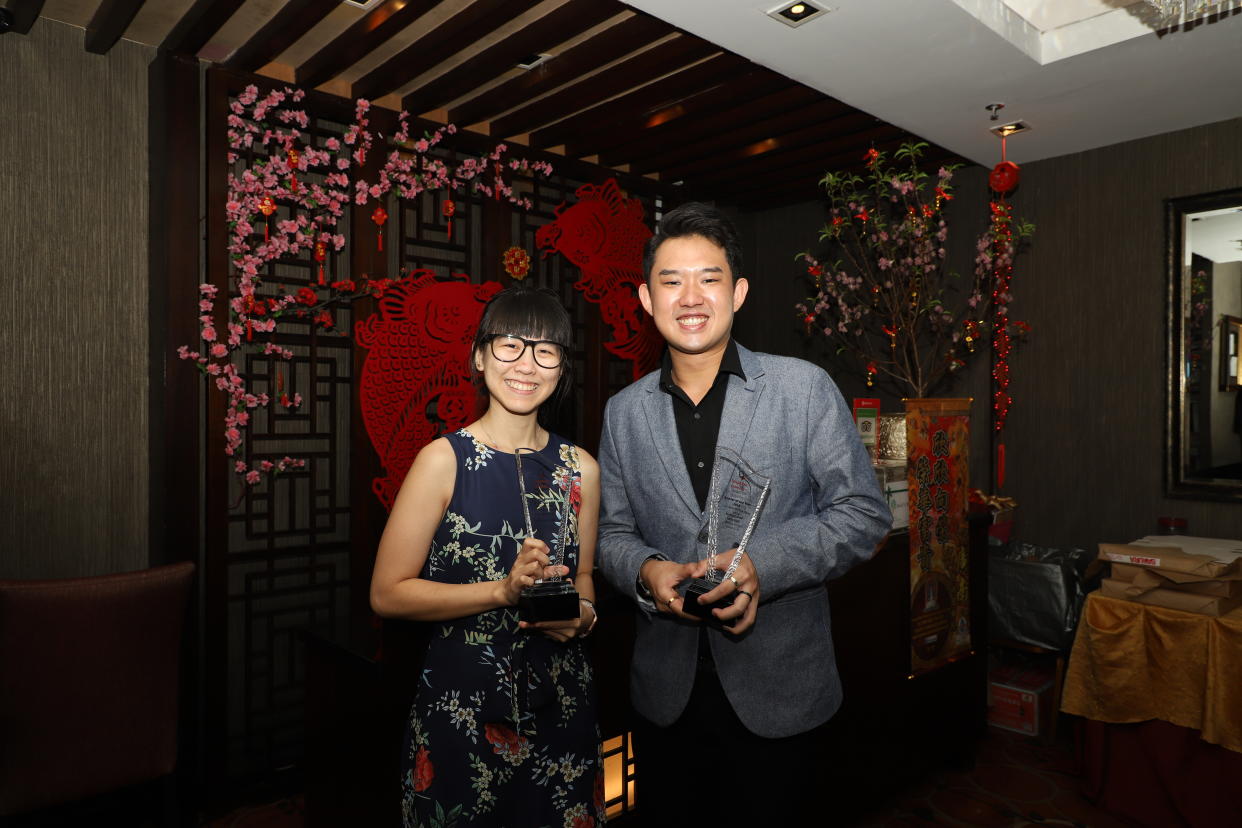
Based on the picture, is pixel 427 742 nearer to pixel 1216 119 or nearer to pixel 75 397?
pixel 75 397

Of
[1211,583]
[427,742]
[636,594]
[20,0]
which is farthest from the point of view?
[1211,583]

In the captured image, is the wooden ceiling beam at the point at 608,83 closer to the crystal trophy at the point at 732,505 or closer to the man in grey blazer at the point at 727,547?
the man in grey blazer at the point at 727,547

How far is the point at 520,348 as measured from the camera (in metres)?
1.62

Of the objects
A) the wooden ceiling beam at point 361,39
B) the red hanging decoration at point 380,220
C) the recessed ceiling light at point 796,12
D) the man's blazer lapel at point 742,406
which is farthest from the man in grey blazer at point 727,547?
the red hanging decoration at point 380,220

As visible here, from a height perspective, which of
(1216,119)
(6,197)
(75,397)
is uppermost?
(1216,119)

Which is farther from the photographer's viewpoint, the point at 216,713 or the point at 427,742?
the point at 216,713

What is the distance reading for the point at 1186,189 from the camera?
12.1 ft

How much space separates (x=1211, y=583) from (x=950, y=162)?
2491 mm

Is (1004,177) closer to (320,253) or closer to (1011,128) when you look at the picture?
(1011,128)

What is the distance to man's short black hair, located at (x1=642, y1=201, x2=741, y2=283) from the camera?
1.49 metres

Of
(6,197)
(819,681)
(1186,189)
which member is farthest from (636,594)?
(1186,189)

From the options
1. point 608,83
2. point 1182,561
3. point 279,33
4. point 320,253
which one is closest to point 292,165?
point 320,253

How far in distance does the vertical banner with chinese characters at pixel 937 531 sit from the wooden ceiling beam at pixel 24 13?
11.1 ft

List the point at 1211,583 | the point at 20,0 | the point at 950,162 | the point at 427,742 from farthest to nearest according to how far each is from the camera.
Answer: the point at 950,162 → the point at 1211,583 → the point at 20,0 → the point at 427,742
